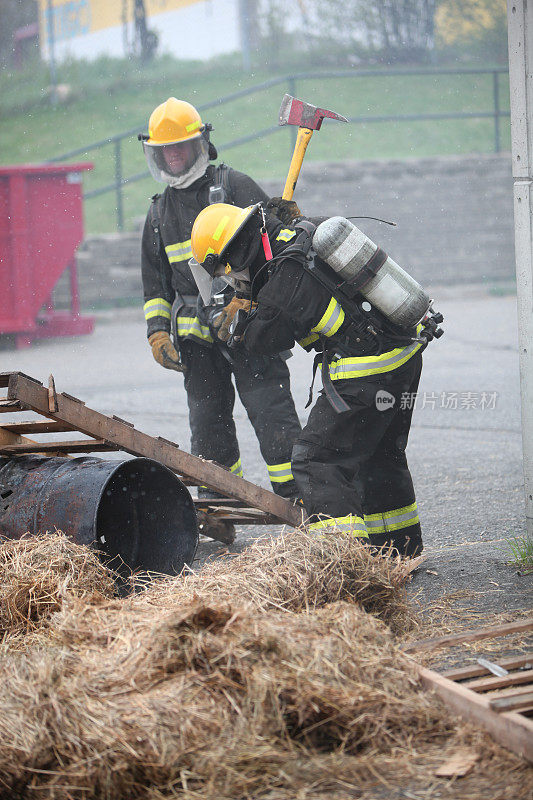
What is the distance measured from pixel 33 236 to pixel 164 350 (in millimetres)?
7238

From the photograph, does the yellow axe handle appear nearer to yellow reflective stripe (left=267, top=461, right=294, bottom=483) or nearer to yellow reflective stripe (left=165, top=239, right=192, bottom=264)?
yellow reflective stripe (left=165, top=239, right=192, bottom=264)

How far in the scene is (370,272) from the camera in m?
3.90

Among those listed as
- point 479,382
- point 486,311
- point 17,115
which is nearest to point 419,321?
point 479,382

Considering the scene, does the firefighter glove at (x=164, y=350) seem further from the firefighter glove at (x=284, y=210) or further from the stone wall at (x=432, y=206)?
the stone wall at (x=432, y=206)

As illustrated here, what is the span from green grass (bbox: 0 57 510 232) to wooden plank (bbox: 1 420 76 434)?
56.3ft

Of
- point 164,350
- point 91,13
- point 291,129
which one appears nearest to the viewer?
point 164,350

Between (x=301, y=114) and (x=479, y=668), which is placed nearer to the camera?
(x=479, y=668)

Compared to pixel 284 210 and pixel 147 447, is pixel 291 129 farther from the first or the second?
pixel 147 447

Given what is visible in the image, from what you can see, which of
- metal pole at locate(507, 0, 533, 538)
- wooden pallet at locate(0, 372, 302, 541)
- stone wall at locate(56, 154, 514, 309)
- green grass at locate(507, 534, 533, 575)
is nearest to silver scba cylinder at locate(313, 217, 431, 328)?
metal pole at locate(507, 0, 533, 538)

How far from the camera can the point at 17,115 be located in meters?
26.7

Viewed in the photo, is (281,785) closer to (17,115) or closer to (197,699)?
(197,699)

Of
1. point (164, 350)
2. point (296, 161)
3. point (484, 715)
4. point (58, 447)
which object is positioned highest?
point (296, 161)

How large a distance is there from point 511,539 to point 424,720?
2.33 metres

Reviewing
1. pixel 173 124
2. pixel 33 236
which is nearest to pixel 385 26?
pixel 33 236
